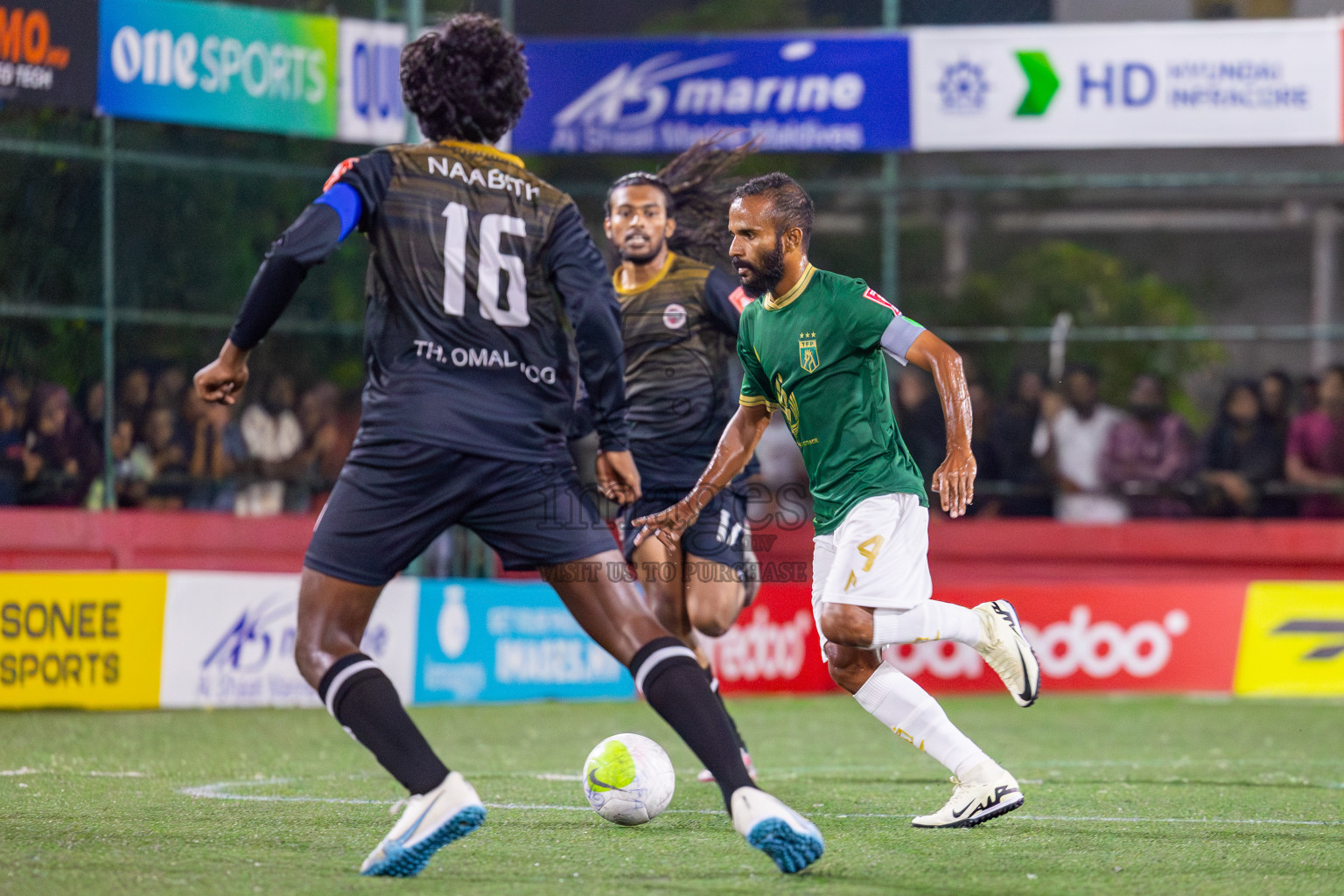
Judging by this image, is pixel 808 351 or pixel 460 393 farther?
pixel 808 351

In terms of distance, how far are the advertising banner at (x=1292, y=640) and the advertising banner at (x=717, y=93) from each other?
16.1 feet

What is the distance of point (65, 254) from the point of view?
12586 millimetres

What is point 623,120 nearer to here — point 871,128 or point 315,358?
point 871,128

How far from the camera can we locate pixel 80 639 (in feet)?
35.0

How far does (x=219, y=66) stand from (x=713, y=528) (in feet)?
25.5

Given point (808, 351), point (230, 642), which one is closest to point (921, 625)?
point (808, 351)

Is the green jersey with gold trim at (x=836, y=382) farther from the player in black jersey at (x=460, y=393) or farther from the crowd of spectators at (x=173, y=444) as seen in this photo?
the crowd of spectators at (x=173, y=444)

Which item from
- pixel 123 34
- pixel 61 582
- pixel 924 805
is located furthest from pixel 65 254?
pixel 924 805

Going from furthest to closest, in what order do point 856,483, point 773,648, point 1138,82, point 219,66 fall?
point 1138,82 < point 219,66 < point 773,648 < point 856,483

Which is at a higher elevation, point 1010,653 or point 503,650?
point 1010,653

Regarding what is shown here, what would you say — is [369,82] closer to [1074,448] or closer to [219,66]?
[219,66]

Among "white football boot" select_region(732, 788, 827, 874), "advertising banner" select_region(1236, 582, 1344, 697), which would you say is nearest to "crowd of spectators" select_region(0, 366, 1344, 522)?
"advertising banner" select_region(1236, 582, 1344, 697)

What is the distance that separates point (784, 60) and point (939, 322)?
11.0 feet

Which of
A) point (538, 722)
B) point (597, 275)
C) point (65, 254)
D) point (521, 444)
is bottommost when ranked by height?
point (538, 722)
